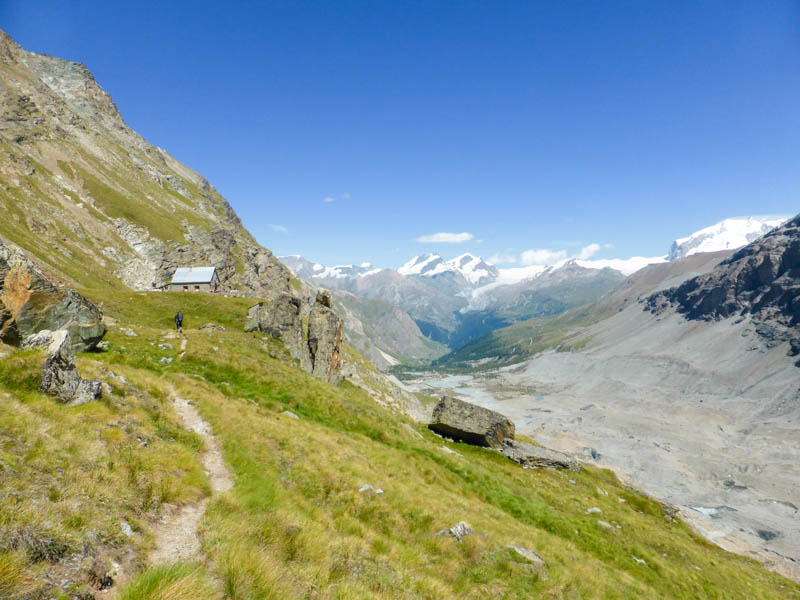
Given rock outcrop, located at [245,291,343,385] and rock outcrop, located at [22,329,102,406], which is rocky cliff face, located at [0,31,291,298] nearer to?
rock outcrop, located at [245,291,343,385]

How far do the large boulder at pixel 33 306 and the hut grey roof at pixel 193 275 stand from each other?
86125 mm

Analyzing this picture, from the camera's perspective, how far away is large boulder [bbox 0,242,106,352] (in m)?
19.2

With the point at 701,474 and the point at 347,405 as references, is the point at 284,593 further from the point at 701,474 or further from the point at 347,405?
the point at 701,474

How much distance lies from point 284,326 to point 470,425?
26.7 meters

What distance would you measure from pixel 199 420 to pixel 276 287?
152574mm

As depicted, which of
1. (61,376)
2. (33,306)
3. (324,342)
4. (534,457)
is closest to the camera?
(61,376)

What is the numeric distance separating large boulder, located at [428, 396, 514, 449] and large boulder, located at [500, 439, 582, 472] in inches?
42.8

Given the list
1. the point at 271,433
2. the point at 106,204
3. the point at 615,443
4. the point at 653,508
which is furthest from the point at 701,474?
the point at 106,204

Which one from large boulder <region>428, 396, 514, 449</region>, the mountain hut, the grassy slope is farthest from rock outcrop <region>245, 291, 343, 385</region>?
the mountain hut

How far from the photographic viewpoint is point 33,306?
21.5 m

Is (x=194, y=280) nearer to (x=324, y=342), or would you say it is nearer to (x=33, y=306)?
(x=324, y=342)

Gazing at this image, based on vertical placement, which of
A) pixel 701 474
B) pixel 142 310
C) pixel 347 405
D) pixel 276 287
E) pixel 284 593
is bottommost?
pixel 701 474

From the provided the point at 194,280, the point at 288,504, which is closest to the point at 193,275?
the point at 194,280

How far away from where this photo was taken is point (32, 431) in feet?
30.1
